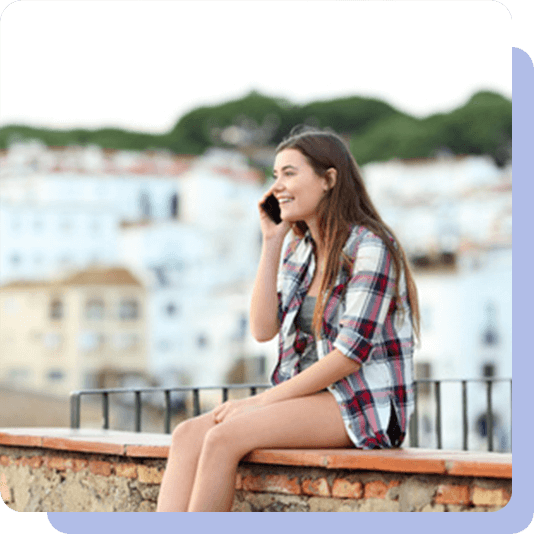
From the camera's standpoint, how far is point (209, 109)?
53969mm

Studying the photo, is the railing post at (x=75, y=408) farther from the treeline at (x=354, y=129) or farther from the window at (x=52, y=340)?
the treeline at (x=354, y=129)

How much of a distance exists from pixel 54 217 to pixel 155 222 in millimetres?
5244

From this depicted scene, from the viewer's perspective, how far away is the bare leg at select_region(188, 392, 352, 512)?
238 centimetres

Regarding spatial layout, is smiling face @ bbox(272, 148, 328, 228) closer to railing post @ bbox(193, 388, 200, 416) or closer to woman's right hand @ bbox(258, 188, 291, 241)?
woman's right hand @ bbox(258, 188, 291, 241)

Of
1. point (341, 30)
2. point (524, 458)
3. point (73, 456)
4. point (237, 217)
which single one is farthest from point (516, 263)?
point (237, 217)

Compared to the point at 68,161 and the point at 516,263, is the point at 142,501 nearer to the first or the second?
the point at 516,263

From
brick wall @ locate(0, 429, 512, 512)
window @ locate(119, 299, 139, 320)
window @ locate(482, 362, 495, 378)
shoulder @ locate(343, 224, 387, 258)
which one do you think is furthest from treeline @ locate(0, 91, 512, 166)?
shoulder @ locate(343, 224, 387, 258)

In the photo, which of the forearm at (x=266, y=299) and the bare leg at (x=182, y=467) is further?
the forearm at (x=266, y=299)

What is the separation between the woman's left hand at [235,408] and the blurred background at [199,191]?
140 ft

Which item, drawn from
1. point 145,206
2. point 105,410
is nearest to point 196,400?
point 105,410

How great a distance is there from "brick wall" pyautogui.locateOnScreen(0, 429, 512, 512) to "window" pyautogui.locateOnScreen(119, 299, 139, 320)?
1805 inches

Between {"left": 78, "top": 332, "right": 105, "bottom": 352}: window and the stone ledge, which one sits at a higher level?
the stone ledge

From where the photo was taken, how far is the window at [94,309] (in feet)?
160

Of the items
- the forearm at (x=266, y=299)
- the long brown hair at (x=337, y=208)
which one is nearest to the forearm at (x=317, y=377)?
the long brown hair at (x=337, y=208)
